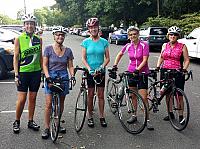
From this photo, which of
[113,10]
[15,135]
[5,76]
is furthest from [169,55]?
[113,10]

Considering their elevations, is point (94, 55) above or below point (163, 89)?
above

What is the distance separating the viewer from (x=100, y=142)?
5402 mm

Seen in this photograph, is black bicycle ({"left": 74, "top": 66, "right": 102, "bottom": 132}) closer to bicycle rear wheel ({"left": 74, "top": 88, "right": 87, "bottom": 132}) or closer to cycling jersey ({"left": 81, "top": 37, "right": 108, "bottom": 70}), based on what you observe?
bicycle rear wheel ({"left": 74, "top": 88, "right": 87, "bottom": 132})

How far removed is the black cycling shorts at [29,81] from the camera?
228 inches

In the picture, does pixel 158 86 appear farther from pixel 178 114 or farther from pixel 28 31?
pixel 28 31

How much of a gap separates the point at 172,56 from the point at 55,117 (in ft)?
7.60

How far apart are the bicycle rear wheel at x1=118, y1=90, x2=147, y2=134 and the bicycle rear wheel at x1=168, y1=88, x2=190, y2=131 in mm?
573

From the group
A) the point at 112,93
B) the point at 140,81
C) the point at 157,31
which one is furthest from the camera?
the point at 157,31

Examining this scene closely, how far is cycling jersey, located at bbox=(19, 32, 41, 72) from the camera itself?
5.73m

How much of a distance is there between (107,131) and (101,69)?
3.49 feet

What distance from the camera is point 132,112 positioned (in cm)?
621

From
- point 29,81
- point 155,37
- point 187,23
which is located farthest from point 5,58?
point 187,23

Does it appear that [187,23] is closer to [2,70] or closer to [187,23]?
[187,23]

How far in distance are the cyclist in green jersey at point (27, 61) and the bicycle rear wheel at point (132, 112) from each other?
5.03ft
